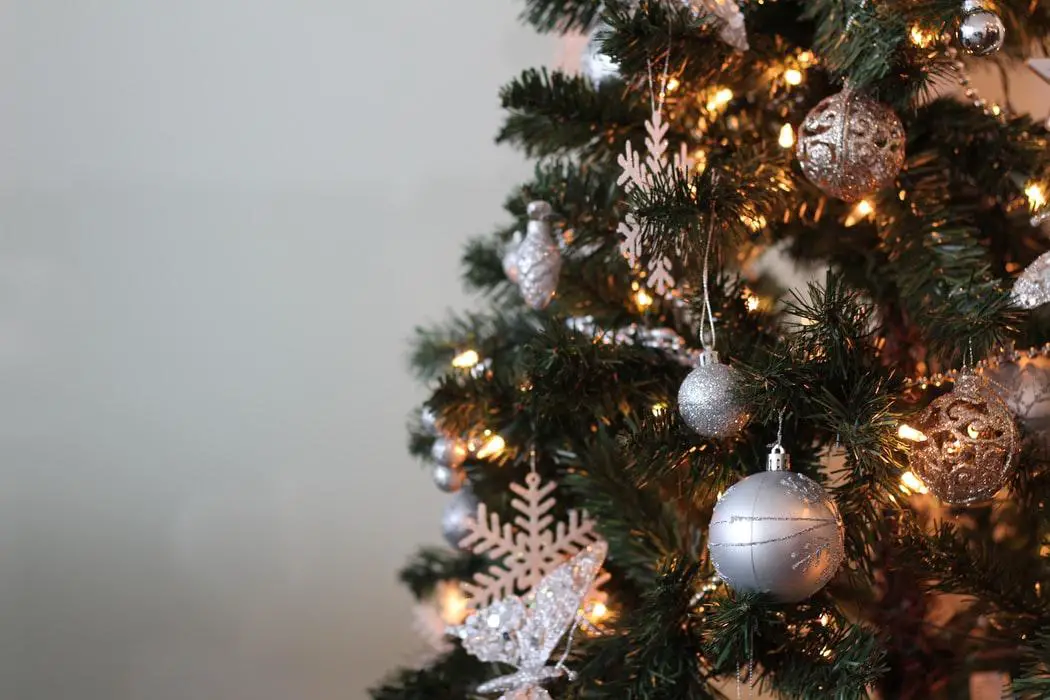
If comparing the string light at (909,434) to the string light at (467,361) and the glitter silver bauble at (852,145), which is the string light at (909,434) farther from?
the string light at (467,361)

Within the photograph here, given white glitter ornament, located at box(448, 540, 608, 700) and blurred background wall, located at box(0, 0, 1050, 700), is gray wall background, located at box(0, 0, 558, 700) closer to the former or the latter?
blurred background wall, located at box(0, 0, 1050, 700)

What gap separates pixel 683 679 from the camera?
1.82ft

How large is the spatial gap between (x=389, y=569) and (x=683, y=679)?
2.32 ft

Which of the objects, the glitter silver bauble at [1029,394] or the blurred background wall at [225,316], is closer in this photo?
the glitter silver bauble at [1029,394]

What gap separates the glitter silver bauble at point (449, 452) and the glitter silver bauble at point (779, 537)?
27cm

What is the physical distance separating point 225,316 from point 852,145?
2.67 feet

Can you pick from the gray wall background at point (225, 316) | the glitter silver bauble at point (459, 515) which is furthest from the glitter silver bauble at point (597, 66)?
the gray wall background at point (225, 316)

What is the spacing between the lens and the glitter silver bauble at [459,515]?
789mm

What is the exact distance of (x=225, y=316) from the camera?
1152 mm

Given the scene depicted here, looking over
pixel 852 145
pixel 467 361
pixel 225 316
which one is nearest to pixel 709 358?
pixel 852 145

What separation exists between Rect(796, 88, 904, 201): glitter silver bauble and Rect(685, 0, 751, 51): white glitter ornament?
0.22ft

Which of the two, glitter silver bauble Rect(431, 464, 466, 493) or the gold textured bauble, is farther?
glitter silver bauble Rect(431, 464, 466, 493)

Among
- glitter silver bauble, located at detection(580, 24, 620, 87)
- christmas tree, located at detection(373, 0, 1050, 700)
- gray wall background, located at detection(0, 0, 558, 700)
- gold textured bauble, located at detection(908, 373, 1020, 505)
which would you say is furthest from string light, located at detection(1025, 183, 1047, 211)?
gray wall background, located at detection(0, 0, 558, 700)

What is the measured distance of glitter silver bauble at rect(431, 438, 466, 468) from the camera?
28.2 inches
